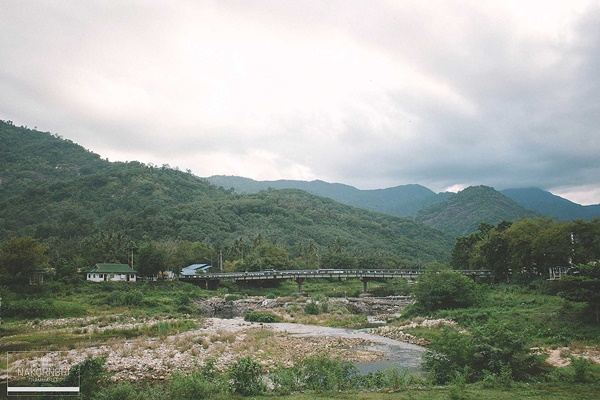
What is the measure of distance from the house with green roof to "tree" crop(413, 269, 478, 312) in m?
56.0

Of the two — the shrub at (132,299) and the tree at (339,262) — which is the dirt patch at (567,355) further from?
the tree at (339,262)

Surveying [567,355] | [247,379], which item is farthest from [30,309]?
[567,355]

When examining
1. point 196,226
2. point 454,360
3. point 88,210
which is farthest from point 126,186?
point 454,360

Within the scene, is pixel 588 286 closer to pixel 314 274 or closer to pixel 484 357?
pixel 484 357

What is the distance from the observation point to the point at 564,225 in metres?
48.1

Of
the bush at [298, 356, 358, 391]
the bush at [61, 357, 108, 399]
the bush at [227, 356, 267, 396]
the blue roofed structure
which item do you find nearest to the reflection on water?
the bush at [298, 356, 358, 391]

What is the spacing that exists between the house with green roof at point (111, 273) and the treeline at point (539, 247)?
64.9 m

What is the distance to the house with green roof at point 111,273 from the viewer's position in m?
71.8

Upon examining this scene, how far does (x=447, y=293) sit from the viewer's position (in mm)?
42188

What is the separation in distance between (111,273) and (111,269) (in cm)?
119

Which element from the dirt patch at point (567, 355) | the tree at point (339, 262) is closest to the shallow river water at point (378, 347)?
the dirt patch at point (567, 355)

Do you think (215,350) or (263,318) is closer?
(215,350)

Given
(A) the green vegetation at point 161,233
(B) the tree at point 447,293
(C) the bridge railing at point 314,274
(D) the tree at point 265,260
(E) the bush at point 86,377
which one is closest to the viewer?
(E) the bush at point 86,377

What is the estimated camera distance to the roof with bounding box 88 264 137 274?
7249 cm
